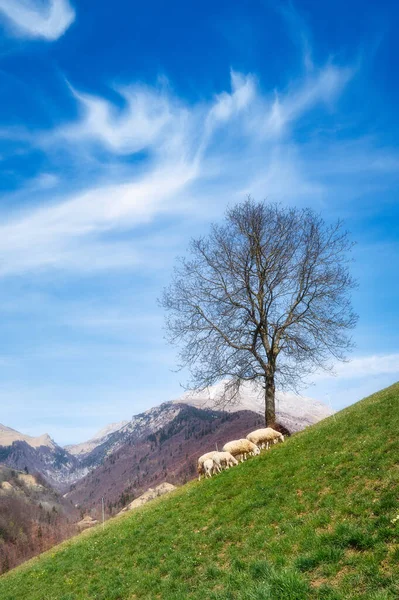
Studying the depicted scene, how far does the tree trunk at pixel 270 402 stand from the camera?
101 ft

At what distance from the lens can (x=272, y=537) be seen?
484 inches

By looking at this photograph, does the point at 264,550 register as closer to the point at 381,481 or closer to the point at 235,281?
the point at 381,481

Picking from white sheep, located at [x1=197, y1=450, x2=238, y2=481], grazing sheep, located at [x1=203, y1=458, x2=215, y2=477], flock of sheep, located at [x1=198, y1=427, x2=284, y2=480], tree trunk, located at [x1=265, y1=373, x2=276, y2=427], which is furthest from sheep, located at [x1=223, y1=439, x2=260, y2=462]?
tree trunk, located at [x1=265, y1=373, x2=276, y2=427]

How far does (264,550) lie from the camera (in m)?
11.7

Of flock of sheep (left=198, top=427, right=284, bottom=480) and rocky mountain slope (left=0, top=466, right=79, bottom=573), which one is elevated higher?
flock of sheep (left=198, top=427, right=284, bottom=480)

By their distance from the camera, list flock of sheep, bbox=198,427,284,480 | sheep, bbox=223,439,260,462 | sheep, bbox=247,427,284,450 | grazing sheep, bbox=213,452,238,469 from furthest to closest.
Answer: sheep, bbox=247,427,284,450 < sheep, bbox=223,439,260,462 < flock of sheep, bbox=198,427,284,480 < grazing sheep, bbox=213,452,238,469

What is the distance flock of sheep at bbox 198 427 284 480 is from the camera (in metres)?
25.2

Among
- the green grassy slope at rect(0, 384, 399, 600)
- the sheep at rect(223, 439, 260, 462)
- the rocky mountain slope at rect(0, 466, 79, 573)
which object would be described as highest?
the sheep at rect(223, 439, 260, 462)

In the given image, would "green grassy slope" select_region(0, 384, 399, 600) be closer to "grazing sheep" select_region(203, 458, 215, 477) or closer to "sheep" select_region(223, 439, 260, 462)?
"grazing sheep" select_region(203, 458, 215, 477)

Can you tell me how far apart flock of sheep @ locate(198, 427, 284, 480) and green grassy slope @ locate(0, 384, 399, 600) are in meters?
2.43

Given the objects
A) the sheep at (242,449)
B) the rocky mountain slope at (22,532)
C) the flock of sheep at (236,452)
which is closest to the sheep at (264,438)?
the flock of sheep at (236,452)

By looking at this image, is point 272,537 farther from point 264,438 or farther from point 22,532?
point 22,532

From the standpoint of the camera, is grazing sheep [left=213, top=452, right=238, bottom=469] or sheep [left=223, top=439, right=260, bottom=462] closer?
grazing sheep [left=213, top=452, right=238, bottom=469]

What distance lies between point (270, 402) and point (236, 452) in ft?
21.7
